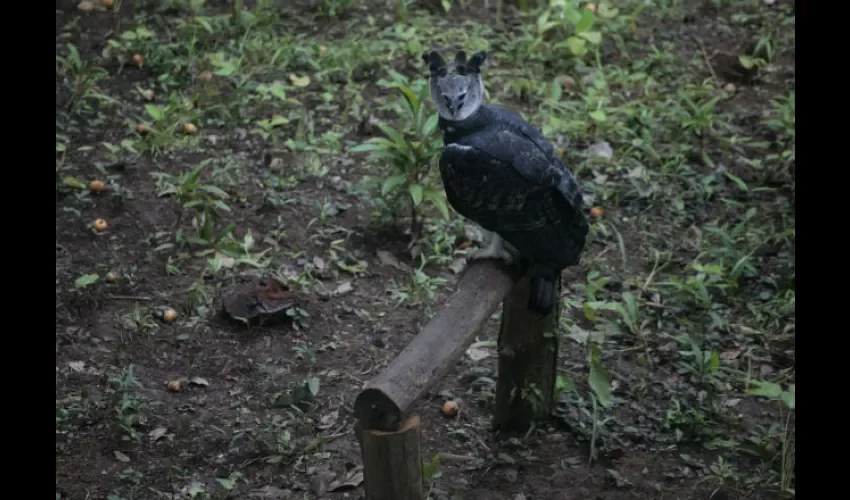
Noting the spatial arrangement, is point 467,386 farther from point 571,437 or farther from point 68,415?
point 68,415

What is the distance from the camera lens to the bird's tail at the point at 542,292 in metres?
3.44

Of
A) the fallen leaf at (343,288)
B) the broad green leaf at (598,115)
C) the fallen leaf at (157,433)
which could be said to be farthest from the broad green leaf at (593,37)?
the fallen leaf at (157,433)

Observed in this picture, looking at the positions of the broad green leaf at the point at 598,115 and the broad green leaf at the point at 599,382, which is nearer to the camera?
the broad green leaf at the point at 599,382

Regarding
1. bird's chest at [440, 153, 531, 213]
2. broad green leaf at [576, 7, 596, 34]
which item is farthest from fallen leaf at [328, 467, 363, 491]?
broad green leaf at [576, 7, 596, 34]

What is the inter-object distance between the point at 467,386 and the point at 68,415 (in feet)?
5.08

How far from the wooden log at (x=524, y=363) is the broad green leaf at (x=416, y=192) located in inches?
42.1

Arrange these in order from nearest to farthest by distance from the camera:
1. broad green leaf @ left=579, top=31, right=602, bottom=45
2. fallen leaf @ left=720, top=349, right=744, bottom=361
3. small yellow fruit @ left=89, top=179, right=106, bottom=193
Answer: fallen leaf @ left=720, top=349, right=744, bottom=361 → small yellow fruit @ left=89, top=179, right=106, bottom=193 → broad green leaf @ left=579, top=31, right=602, bottom=45

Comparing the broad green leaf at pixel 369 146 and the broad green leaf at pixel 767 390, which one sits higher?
the broad green leaf at pixel 369 146

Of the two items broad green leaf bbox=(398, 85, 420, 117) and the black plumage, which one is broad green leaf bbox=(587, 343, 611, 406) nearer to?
the black plumage

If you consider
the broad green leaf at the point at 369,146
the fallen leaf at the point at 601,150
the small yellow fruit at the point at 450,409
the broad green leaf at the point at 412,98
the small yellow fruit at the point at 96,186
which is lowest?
the small yellow fruit at the point at 450,409

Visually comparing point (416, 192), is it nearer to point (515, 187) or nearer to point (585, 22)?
point (515, 187)

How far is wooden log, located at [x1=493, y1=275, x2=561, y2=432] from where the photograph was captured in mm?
3590

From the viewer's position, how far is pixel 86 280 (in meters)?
4.49

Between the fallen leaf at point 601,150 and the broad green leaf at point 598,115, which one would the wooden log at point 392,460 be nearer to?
the fallen leaf at point 601,150
